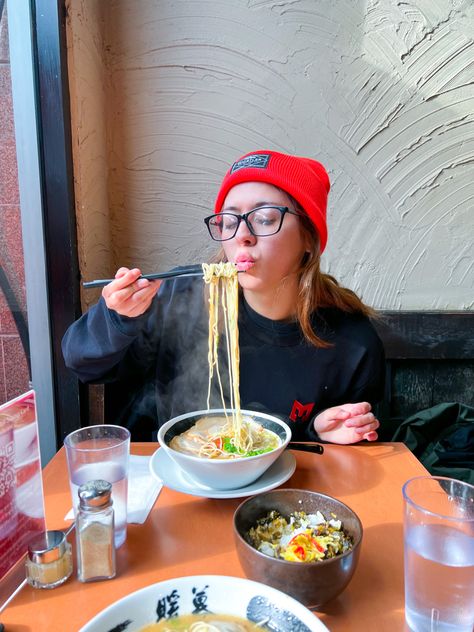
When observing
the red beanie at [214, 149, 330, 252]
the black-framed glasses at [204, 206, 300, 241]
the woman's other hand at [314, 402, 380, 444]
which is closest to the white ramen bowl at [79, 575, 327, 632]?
the woman's other hand at [314, 402, 380, 444]

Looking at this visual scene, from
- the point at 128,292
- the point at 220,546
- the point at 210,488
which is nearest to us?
the point at 220,546

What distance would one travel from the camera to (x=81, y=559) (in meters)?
0.92

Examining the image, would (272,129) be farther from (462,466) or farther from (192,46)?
(462,466)

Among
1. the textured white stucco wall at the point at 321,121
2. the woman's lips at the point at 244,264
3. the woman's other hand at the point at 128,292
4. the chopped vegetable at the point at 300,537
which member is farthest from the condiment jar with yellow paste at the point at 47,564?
the textured white stucco wall at the point at 321,121

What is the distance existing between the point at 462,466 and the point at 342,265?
1.25 m

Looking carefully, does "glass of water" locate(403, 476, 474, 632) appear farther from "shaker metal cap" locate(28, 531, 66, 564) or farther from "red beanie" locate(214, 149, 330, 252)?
"red beanie" locate(214, 149, 330, 252)

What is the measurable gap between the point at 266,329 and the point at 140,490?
0.94 meters

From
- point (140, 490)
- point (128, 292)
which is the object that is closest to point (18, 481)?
point (140, 490)

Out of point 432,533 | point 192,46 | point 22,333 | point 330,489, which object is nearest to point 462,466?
point 330,489

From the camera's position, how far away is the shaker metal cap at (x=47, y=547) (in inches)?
35.6

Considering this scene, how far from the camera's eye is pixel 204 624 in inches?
29.0

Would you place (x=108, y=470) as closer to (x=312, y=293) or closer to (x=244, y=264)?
(x=244, y=264)

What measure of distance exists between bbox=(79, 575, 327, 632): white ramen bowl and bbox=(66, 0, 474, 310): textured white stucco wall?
2119 millimetres

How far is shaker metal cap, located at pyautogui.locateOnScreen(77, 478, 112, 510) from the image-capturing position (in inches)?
35.5
